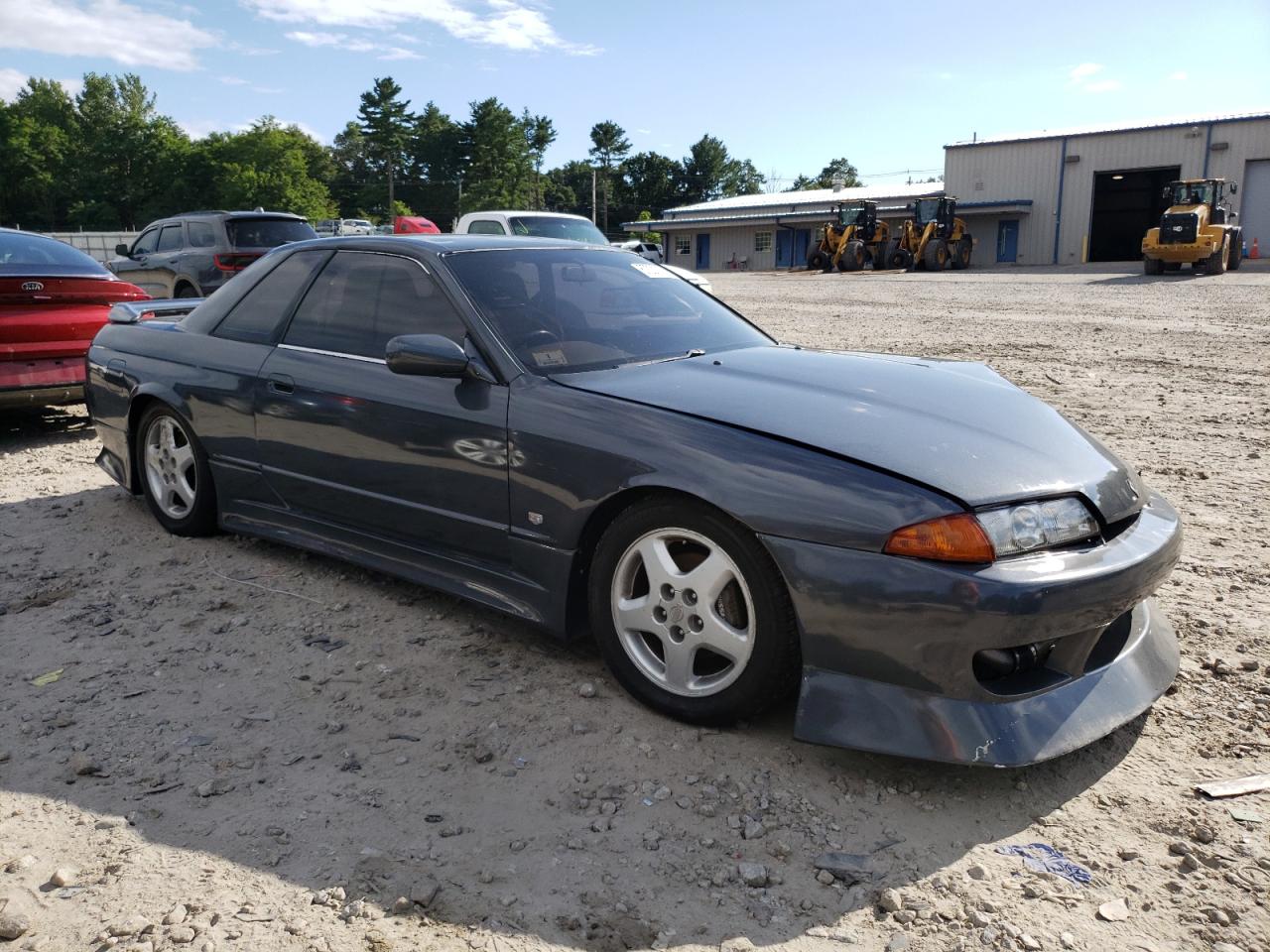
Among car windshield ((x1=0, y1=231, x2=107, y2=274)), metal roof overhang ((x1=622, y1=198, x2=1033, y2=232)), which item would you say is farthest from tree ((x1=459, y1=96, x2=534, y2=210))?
car windshield ((x1=0, y1=231, x2=107, y2=274))

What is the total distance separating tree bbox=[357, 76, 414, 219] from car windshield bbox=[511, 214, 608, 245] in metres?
86.5

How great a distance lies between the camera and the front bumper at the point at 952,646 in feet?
8.01

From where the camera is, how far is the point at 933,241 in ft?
111

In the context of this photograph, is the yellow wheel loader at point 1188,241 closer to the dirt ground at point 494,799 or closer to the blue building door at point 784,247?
the dirt ground at point 494,799

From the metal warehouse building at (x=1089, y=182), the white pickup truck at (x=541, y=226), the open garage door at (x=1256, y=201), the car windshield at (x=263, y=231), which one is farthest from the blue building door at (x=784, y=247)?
the car windshield at (x=263, y=231)

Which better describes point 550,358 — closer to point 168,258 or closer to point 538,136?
point 168,258

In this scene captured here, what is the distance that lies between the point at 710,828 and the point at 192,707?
1726 millimetres

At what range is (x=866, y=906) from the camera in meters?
2.20

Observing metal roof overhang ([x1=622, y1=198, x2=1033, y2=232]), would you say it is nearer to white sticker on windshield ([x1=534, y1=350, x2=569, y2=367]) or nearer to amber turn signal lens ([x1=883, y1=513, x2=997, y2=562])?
white sticker on windshield ([x1=534, y1=350, x2=569, y2=367])

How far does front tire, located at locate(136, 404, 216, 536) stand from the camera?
15.1 feet

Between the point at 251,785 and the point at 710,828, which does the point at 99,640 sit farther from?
the point at 710,828

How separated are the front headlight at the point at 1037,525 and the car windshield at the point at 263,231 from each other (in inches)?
421

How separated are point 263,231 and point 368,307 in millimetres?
9334

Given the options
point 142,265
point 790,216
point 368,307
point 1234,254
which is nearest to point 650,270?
point 368,307
